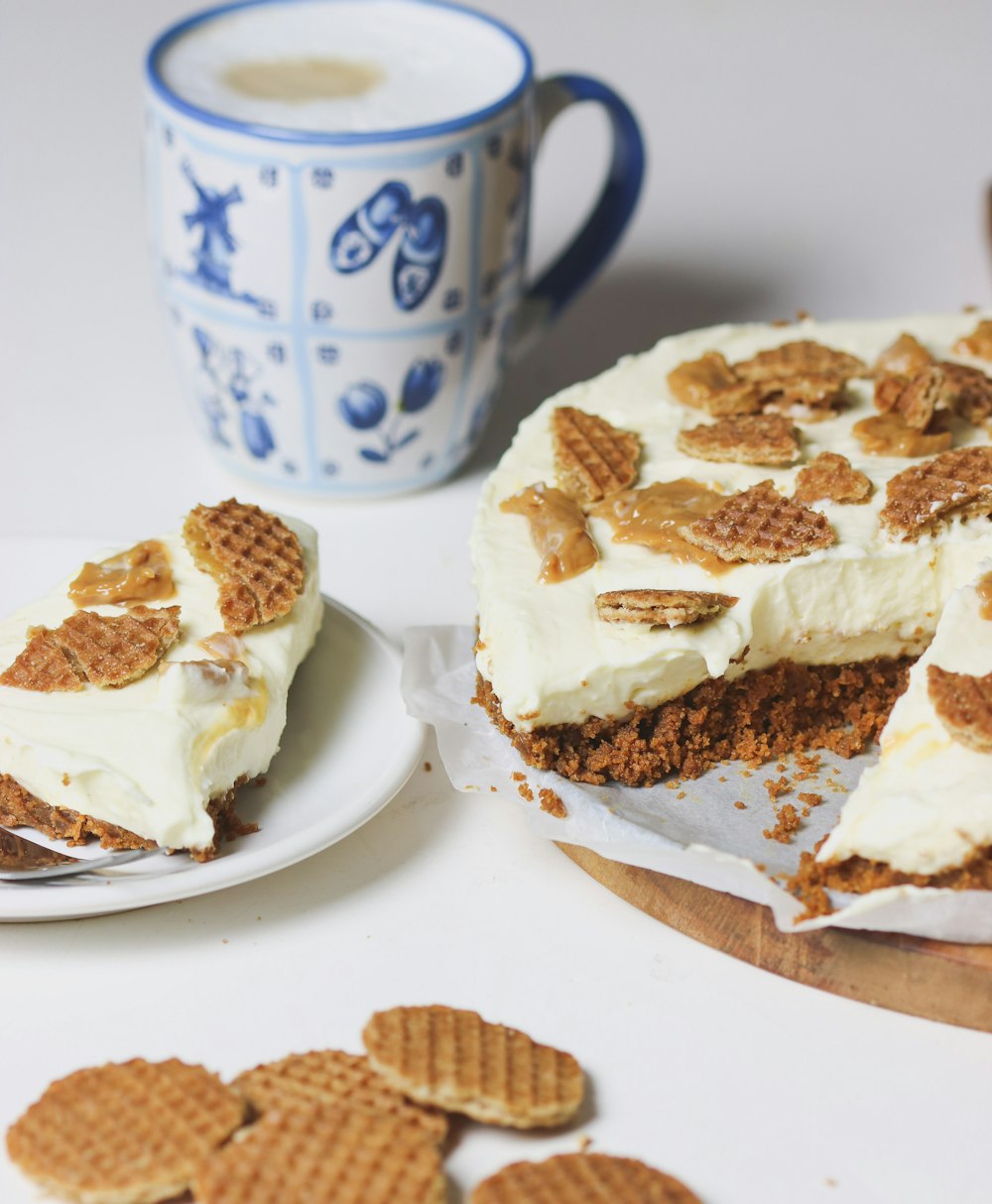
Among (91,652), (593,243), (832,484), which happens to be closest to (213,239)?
(593,243)

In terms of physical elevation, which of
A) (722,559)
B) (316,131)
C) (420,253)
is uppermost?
(316,131)

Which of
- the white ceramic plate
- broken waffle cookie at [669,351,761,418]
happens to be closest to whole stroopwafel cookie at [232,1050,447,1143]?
the white ceramic plate

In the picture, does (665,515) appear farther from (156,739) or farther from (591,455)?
(156,739)

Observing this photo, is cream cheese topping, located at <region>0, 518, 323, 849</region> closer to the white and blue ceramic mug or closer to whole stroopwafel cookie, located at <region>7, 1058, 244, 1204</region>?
whole stroopwafel cookie, located at <region>7, 1058, 244, 1204</region>

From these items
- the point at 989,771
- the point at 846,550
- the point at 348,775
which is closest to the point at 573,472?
the point at 846,550

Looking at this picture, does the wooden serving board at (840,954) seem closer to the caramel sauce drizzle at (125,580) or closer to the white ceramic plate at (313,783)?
the white ceramic plate at (313,783)

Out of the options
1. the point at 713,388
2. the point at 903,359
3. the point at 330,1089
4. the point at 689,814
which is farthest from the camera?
the point at 903,359

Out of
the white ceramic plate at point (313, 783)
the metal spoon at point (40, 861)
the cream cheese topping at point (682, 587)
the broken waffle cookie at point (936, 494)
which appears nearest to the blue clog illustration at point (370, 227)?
the cream cheese topping at point (682, 587)
